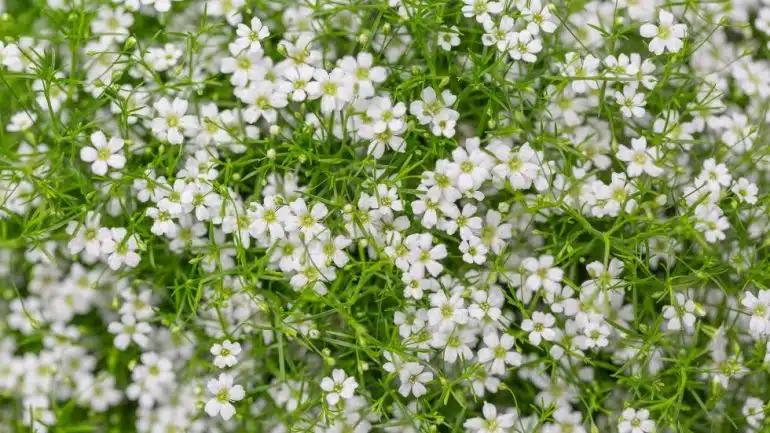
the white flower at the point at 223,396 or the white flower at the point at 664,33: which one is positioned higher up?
the white flower at the point at 664,33

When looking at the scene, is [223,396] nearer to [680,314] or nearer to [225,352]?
[225,352]

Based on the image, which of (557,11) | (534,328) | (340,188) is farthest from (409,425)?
(557,11)

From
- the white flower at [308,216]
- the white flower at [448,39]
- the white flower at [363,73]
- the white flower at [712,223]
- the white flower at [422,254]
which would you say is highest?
the white flower at [448,39]

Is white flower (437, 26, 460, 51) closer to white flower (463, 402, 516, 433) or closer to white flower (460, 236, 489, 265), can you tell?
white flower (460, 236, 489, 265)

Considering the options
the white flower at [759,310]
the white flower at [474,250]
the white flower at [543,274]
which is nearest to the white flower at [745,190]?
the white flower at [759,310]

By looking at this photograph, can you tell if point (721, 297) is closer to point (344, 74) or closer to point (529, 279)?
point (529, 279)

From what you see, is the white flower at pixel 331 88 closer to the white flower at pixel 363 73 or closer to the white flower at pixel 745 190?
the white flower at pixel 363 73
